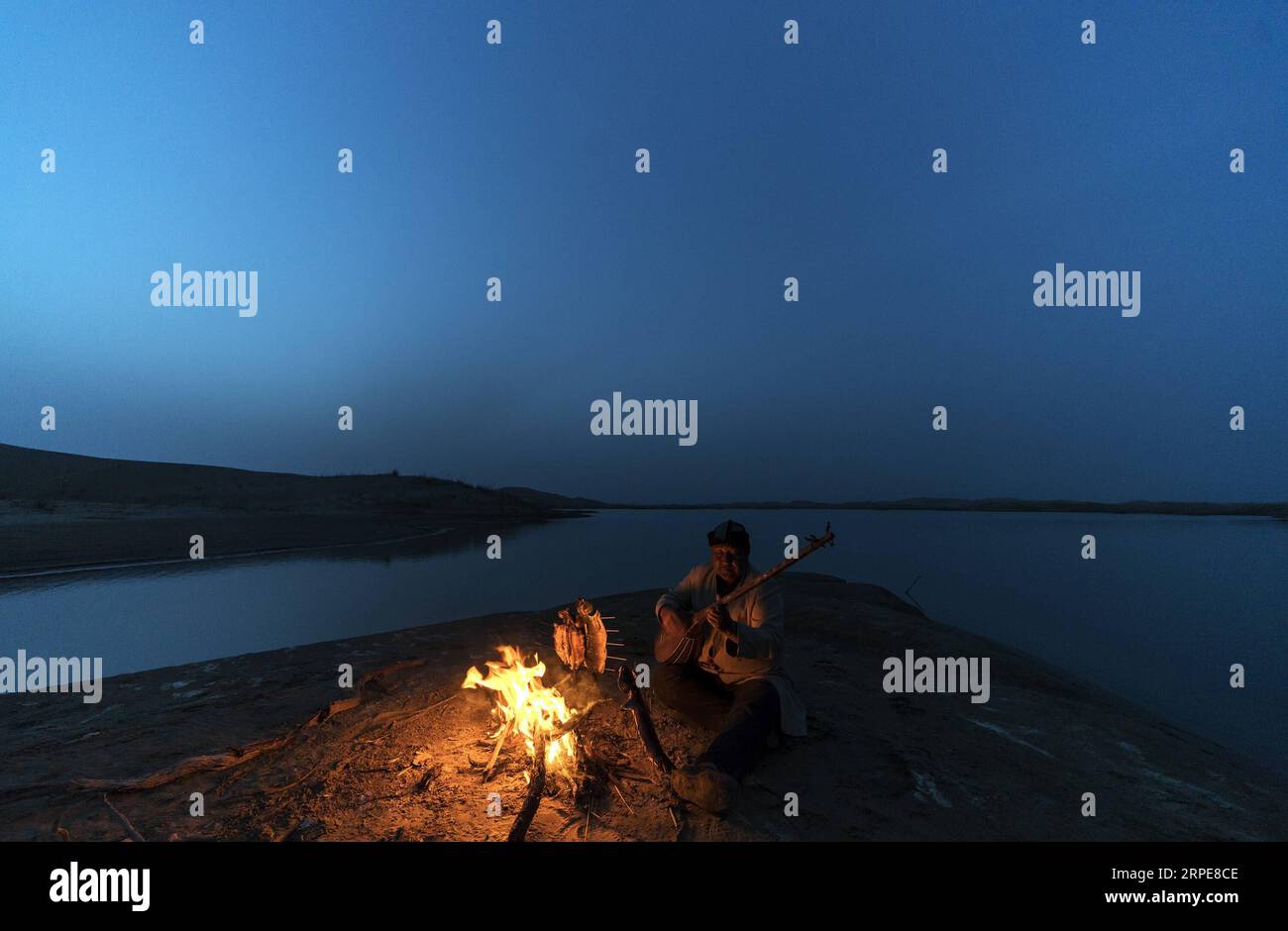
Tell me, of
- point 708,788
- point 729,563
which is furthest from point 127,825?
point 729,563

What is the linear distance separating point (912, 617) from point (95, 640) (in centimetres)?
1424

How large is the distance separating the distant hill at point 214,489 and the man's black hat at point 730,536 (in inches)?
1552

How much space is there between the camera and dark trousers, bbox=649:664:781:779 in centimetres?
413

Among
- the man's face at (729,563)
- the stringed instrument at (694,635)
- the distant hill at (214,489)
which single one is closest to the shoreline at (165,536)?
the distant hill at (214,489)

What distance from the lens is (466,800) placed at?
4.08 meters

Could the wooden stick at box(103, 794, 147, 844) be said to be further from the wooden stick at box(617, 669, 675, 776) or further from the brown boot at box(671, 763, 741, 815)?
the brown boot at box(671, 763, 741, 815)

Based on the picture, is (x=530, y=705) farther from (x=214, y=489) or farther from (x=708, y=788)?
(x=214, y=489)

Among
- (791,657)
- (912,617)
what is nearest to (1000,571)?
(912,617)

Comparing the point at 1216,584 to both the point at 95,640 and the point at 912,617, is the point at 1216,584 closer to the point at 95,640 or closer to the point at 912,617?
the point at 912,617

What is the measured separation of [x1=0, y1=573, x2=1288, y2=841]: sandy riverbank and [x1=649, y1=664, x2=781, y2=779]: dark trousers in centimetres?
20

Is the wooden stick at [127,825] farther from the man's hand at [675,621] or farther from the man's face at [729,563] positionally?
the man's face at [729,563]

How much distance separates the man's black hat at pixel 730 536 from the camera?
4945mm

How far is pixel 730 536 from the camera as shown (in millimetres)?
4961

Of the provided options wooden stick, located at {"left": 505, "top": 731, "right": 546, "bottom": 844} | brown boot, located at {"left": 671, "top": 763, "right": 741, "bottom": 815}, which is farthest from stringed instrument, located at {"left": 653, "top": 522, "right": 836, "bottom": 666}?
wooden stick, located at {"left": 505, "top": 731, "right": 546, "bottom": 844}
